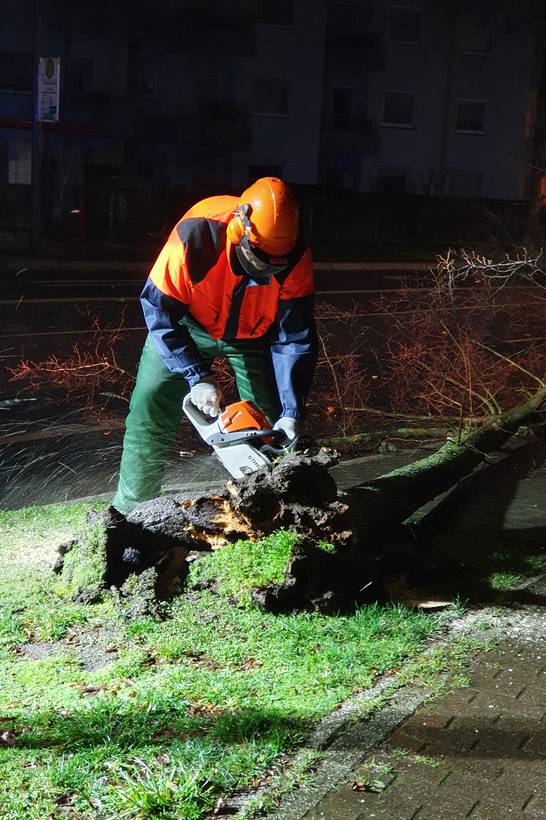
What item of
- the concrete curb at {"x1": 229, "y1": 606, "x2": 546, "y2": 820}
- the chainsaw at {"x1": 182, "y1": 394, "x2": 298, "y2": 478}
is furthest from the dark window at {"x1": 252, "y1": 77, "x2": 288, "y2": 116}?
the concrete curb at {"x1": 229, "y1": 606, "x2": 546, "y2": 820}

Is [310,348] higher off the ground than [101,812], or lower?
higher

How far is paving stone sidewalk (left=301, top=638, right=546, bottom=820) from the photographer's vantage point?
8.84ft

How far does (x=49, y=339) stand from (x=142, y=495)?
690 cm

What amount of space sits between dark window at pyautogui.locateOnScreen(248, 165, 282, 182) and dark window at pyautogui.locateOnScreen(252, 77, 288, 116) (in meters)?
2.21

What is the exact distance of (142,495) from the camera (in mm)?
5273

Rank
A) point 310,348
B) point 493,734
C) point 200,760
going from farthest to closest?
point 310,348
point 493,734
point 200,760

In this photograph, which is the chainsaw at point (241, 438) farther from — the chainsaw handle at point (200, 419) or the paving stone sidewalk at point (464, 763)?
the paving stone sidewalk at point (464, 763)

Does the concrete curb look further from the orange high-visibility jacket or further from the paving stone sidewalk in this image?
the orange high-visibility jacket

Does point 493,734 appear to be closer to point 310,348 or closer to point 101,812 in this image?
point 101,812

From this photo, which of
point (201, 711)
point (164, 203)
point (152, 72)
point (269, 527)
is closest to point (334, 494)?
point (269, 527)

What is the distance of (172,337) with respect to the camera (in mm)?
4605

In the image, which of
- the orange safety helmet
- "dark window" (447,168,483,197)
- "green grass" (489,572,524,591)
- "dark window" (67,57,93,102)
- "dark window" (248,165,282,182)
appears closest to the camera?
the orange safety helmet

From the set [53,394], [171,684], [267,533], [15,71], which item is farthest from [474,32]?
[171,684]

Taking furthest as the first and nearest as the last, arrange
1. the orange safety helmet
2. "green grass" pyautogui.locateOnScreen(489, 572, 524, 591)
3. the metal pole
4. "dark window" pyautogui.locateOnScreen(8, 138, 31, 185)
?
"dark window" pyautogui.locateOnScreen(8, 138, 31, 185) < the metal pole < "green grass" pyautogui.locateOnScreen(489, 572, 524, 591) < the orange safety helmet
